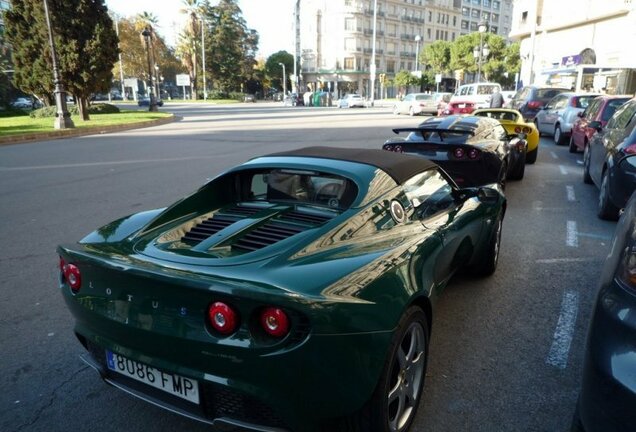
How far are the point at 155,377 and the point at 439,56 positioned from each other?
266 feet

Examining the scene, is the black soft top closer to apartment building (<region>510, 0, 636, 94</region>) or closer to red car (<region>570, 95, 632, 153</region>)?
red car (<region>570, 95, 632, 153</region>)

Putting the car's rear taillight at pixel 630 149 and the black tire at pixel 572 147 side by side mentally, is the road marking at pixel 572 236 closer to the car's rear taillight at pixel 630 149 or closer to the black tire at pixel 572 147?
the car's rear taillight at pixel 630 149

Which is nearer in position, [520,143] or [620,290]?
[620,290]

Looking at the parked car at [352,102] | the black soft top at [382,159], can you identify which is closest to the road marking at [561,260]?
the black soft top at [382,159]

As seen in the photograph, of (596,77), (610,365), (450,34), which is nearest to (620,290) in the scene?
(610,365)

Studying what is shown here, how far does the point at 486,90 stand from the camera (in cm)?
2738

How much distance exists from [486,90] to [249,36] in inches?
2745

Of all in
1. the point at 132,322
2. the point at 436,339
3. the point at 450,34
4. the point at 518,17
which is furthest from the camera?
the point at 450,34

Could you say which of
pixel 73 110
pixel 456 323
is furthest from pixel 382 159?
pixel 73 110

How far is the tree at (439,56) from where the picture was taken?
76625mm

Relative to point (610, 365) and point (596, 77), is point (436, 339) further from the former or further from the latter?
point (596, 77)

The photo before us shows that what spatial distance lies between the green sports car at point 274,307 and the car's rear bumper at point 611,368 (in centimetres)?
78

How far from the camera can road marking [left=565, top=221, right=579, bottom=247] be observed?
18.7ft

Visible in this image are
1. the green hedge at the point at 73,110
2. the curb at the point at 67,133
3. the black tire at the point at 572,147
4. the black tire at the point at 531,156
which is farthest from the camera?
the green hedge at the point at 73,110
